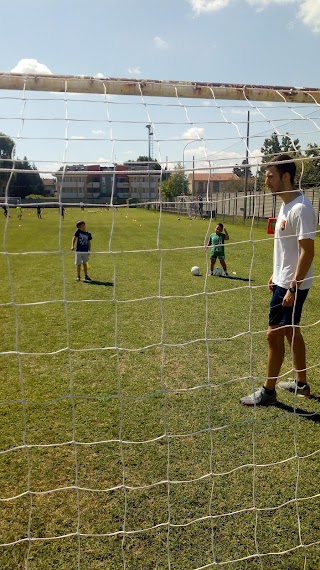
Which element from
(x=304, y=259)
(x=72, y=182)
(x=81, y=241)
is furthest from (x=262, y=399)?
(x=81, y=241)

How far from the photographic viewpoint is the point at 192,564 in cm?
217

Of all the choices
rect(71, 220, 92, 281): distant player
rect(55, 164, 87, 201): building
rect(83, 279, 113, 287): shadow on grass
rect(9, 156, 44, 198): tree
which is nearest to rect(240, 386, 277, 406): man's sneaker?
rect(55, 164, 87, 201): building

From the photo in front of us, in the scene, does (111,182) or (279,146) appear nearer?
(111,182)

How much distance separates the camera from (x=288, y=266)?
3.37m

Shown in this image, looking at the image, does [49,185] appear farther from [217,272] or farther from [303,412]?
[217,272]

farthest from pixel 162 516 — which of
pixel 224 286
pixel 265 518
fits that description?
pixel 224 286

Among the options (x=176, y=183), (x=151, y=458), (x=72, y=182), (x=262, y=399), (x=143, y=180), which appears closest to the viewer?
(x=151, y=458)

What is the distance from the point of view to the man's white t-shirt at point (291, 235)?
3143 mm

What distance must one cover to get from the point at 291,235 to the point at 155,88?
1.50 metres

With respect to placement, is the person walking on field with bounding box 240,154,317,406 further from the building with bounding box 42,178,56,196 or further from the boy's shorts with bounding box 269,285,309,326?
the building with bounding box 42,178,56,196

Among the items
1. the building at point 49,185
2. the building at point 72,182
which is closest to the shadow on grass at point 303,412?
the building at point 72,182

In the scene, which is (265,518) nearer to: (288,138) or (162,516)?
(162,516)

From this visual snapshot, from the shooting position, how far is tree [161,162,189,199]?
2.98 m

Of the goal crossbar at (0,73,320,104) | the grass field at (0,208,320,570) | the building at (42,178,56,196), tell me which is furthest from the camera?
the goal crossbar at (0,73,320,104)
